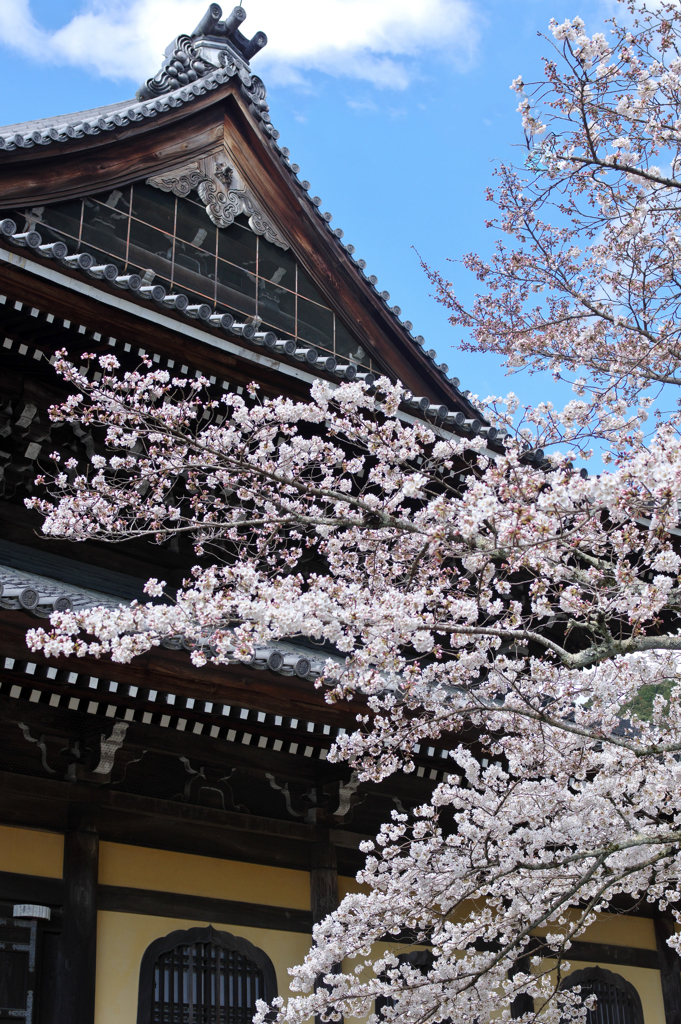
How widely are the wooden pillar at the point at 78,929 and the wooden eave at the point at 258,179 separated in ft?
18.0

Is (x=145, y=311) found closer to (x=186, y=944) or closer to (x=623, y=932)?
(x=186, y=944)

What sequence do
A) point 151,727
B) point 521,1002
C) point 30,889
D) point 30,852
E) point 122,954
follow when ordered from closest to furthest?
point 30,889 < point 30,852 < point 122,954 < point 151,727 < point 521,1002

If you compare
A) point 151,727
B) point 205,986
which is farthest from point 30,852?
point 205,986

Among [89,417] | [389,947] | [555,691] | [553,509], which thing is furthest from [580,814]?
[89,417]

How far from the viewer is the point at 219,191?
378 inches

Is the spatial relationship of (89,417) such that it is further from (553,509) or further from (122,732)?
(553,509)

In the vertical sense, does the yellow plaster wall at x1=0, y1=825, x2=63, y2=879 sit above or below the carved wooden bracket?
below

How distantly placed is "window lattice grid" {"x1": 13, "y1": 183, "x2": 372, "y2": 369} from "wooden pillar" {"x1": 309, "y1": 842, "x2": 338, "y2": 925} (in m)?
4.88

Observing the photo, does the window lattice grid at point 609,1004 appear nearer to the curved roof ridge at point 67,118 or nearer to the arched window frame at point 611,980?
the arched window frame at point 611,980

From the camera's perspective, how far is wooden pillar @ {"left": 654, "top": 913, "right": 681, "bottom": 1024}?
847cm

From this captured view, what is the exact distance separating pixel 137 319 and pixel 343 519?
272 centimetres

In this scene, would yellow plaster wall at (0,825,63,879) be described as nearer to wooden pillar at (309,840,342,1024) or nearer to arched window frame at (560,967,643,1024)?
wooden pillar at (309,840,342,1024)

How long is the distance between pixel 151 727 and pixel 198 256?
5005 millimetres

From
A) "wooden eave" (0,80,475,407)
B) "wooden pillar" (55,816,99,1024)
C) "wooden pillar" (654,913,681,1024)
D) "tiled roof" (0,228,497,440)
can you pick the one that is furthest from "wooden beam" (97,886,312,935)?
"wooden eave" (0,80,475,407)
